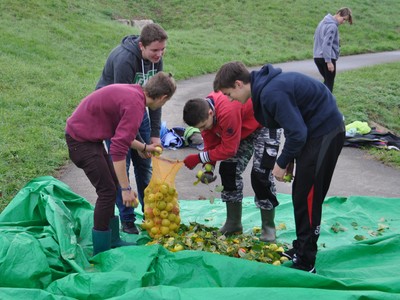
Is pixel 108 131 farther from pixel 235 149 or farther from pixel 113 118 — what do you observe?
pixel 235 149

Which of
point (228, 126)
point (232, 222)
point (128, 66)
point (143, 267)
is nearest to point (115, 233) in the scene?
point (143, 267)

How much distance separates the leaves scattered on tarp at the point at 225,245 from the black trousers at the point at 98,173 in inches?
18.8

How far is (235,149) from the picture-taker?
4.32 metres

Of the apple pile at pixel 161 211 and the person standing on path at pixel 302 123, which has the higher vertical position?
the person standing on path at pixel 302 123

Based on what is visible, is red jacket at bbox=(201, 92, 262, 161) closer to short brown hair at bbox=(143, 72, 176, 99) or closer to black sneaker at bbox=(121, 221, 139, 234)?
short brown hair at bbox=(143, 72, 176, 99)

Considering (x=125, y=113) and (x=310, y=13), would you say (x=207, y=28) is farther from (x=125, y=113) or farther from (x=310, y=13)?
(x=125, y=113)

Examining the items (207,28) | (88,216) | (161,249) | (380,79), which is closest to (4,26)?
(207,28)

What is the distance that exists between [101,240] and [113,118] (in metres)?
0.90

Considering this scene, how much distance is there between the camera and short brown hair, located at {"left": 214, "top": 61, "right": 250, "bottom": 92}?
12.5ft

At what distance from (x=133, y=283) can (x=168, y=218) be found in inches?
38.1

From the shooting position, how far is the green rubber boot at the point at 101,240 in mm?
4086

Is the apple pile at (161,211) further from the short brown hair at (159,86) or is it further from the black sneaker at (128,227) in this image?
the short brown hair at (159,86)

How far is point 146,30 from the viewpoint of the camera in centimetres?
438

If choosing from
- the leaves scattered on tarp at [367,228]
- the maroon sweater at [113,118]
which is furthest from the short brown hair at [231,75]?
the leaves scattered on tarp at [367,228]
